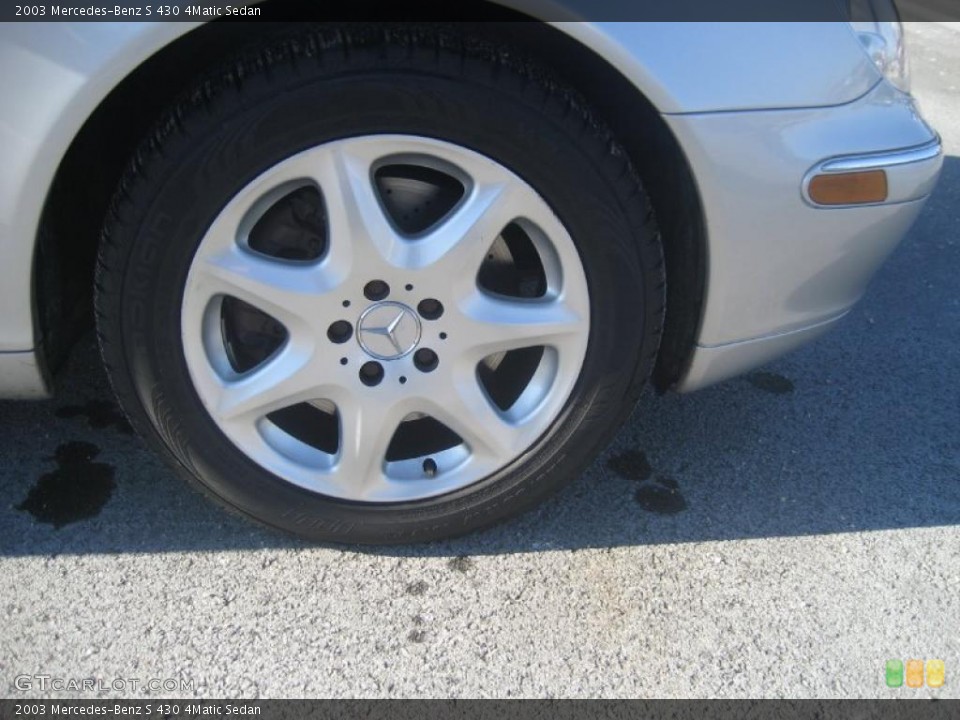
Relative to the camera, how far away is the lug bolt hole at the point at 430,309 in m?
1.91

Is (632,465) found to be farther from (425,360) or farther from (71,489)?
(71,489)

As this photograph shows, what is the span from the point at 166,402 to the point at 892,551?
5.16ft

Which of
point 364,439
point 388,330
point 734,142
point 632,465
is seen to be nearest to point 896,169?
point 734,142

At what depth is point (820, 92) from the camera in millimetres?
1868

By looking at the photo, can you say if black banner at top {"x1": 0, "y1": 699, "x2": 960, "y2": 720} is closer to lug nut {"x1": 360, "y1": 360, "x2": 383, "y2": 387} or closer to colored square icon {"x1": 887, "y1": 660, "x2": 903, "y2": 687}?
colored square icon {"x1": 887, "y1": 660, "x2": 903, "y2": 687}

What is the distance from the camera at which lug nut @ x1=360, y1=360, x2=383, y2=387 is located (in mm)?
1946

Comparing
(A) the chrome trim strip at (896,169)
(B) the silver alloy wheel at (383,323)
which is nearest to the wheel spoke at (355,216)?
(B) the silver alloy wheel at (383,323)

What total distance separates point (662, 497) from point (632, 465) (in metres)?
0.13

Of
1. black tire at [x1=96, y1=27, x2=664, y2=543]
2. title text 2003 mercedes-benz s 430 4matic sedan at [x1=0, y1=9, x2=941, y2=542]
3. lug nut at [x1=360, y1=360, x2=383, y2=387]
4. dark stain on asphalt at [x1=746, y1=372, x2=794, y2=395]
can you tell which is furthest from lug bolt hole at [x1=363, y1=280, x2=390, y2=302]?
dark stain on asphalt at [x1=746, y1=372, x2=794, y2=395]

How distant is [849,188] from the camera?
1.92m

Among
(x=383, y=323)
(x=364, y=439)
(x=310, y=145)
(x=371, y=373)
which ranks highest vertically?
(x=310, y=145)

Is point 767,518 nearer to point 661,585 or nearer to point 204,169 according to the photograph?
point 661,585

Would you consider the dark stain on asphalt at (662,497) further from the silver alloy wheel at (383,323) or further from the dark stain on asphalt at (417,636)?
the dark stain on asphalt at (417,636)

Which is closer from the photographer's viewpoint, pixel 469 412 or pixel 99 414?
pixel 469 412
